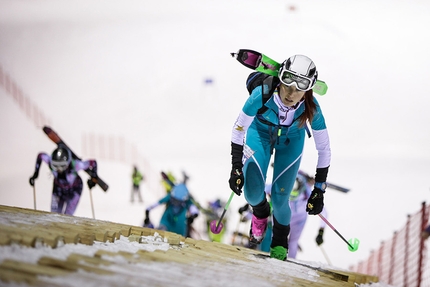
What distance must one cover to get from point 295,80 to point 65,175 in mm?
3788

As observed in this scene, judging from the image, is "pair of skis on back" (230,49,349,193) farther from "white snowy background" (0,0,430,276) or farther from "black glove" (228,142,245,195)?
"white snowy background" (0,0,430,276)

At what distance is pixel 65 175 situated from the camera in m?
6.86

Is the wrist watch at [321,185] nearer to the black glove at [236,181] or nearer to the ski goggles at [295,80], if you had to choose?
the black glove at [236,181]

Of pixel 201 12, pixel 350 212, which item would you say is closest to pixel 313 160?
pixel 350 212

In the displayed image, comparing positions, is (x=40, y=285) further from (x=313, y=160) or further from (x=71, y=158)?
(x=313, y=160)

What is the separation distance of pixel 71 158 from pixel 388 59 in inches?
489

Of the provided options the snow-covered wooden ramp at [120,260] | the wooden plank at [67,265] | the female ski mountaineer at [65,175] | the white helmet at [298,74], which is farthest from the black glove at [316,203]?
the female ski mountaineer at [65,175]

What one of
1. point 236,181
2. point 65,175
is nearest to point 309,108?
point 236,181

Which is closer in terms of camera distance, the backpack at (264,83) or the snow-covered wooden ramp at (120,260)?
the snow-covered wooden ramp at (120,260)

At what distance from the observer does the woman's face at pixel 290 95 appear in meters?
4.30

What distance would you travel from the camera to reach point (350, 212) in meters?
10.8

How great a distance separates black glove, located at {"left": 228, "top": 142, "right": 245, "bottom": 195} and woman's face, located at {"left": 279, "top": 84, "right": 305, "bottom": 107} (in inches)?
22.6

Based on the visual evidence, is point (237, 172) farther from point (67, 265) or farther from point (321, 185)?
point (67, 265)

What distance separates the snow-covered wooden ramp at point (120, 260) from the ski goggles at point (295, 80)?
1.49 meters
